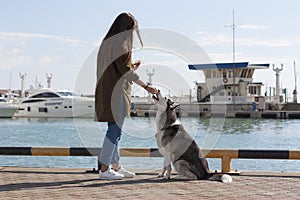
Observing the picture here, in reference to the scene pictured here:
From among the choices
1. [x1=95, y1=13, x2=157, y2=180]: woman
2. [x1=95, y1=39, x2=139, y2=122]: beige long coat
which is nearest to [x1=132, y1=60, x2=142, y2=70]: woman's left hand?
[x1=95, y1=13, x2=157, y2=180]: woman

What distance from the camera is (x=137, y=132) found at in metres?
14.7

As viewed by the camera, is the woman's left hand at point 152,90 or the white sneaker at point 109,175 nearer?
the woman's left hand at point 152,90

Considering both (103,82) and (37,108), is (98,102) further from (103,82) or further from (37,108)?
(37,108)

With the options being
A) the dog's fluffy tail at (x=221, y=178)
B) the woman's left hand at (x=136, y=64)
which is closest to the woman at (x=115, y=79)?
the woman's left hand at (x=136, y=64)

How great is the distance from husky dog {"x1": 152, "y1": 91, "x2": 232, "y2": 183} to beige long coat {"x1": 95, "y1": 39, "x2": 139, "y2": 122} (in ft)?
1.75

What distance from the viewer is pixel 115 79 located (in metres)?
6.45

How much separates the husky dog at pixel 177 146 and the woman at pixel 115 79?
1.18 ft

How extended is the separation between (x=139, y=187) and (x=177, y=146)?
0.99m

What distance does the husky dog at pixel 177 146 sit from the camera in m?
6.67

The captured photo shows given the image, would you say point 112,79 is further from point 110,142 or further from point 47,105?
point 47,105

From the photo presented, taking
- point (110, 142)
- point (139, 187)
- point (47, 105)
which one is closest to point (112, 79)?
point (110, 142)

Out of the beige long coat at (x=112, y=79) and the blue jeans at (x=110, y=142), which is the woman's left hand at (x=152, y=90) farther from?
the blue jeans at (x=110, y=142)

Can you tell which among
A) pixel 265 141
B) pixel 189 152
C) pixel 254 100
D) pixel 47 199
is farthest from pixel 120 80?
pixel 254 100

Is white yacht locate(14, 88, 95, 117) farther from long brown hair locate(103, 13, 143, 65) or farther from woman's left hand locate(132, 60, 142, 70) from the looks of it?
long brown hair locate(103, 13, 143, 65)
